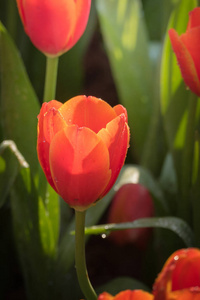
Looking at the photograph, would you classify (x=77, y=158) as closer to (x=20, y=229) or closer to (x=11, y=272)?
(x=20, y=229)

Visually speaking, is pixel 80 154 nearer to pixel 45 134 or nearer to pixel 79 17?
pixel 45 134

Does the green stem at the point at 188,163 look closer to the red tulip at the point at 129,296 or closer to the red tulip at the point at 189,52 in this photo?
the red tulip at the point at 189,52

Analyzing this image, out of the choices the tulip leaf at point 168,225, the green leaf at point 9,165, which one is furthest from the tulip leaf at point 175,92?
the green leaf at point 9,165

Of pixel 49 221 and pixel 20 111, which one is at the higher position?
pixel 20 111

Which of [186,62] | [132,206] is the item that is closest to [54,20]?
[186,62]

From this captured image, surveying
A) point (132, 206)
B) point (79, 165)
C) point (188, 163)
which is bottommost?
point (132, 206)

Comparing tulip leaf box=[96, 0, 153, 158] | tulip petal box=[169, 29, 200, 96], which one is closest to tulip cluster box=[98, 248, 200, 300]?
tulip petal box=[169, 29, 200, 96]
